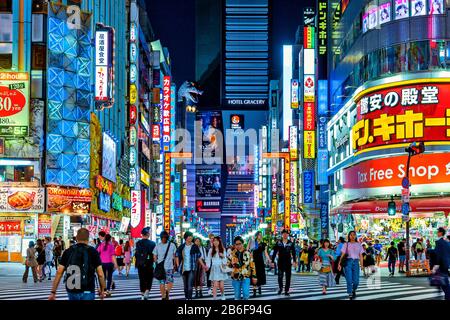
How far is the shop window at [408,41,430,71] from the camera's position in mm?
47125

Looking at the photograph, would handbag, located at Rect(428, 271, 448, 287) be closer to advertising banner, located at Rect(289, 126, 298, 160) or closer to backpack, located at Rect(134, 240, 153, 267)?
backpack, located at Rect(134, 240, 153, 267)

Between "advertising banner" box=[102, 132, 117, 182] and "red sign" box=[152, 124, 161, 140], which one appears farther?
"red sign" box=[152, 124, 161, 140]

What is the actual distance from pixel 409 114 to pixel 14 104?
72.1 feet

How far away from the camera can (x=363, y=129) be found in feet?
166

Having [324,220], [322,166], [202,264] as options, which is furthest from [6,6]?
[202,264]

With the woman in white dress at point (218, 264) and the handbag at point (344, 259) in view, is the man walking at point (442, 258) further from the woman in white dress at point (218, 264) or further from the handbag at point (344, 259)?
the woman in white dress at point (218, 264)

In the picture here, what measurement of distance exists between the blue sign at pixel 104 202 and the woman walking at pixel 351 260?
40.4m

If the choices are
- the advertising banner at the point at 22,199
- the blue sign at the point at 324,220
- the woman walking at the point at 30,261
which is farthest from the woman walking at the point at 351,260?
the blue sign at the point at 324,220

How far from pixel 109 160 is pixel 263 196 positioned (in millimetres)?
97839

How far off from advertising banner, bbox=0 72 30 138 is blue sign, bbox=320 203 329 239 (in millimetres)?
29378

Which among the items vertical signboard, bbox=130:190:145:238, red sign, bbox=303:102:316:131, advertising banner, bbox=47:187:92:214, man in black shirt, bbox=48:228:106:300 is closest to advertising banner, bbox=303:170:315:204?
red sign, bbox=303:102:316:131

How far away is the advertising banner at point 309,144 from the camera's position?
231 ft
